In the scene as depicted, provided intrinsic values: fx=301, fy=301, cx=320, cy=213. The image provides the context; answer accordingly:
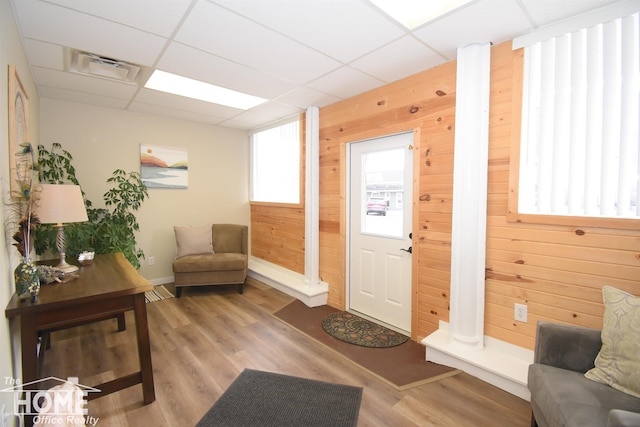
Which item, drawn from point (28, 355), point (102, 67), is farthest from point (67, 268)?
point (102, 67)

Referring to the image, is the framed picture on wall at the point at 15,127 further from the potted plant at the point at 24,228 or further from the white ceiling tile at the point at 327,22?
the white ceiling tile at the point at 327,22

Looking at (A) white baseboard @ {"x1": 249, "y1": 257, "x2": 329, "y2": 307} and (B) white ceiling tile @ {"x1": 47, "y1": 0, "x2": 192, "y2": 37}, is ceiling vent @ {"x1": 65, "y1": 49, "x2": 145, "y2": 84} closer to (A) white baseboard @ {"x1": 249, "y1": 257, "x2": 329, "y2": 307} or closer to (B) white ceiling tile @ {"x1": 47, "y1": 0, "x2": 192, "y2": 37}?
(B) white ceiling tile @ {"x1": 47, "y1": 0, "x2": 192, "y2": 37}

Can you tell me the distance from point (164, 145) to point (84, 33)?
2298mm

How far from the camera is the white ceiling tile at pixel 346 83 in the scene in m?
2.74

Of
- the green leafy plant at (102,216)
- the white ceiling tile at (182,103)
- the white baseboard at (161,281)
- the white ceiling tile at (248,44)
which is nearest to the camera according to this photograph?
the white ceiling tile at (248,44)

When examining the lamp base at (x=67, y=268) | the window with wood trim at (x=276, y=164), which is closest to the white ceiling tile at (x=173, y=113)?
the window with wood trim at (x=276, y=164)

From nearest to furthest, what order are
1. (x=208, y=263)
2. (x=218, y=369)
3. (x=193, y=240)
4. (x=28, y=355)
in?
(x=28, y=355)
(x=218, y=369)
(x=208, y=263)
(x=193, y=240)

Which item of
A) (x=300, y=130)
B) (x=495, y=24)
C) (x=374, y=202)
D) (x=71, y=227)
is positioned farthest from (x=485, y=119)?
(x=71, y=227)

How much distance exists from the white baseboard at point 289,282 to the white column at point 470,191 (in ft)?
5.49

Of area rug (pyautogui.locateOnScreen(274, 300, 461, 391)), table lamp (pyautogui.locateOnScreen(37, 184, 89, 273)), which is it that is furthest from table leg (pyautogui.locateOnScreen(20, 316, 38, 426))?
area rug (pyautogui.locateOnScreen(274, 300, 461, 391))

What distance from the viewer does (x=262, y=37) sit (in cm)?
213

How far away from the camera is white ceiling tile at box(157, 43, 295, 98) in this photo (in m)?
2.41

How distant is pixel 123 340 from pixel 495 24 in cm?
391

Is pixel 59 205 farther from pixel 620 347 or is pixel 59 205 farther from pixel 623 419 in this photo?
pixel 620 347
